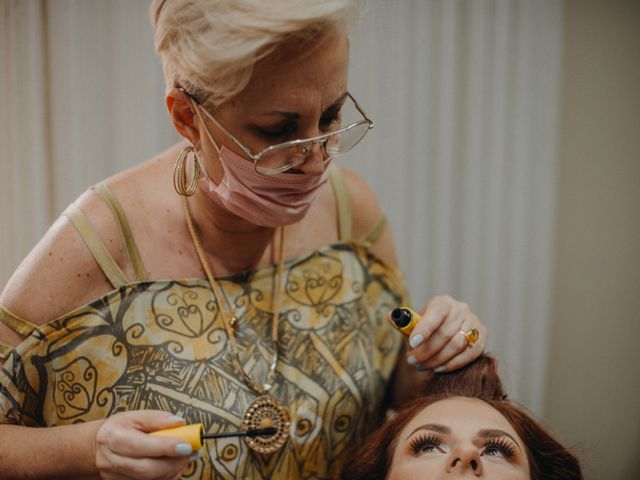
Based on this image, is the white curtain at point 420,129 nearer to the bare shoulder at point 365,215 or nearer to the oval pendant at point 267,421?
the bare shoulder at point 365,215

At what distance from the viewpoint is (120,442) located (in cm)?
107

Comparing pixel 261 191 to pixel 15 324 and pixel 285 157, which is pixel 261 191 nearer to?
pixel 285 157

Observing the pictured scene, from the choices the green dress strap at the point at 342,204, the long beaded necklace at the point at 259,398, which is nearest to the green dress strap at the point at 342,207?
the green dress strap at the point at 342,204

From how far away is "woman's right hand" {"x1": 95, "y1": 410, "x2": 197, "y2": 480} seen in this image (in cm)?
105

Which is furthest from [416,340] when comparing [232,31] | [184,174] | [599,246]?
[599,246]

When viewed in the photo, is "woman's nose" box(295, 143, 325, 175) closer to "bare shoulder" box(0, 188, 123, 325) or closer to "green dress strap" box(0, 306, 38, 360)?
"bare shoulder" box(0, 188, 123, 325)

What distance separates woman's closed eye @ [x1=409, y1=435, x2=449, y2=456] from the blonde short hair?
76 cm

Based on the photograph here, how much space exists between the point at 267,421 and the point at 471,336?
0.47 metres

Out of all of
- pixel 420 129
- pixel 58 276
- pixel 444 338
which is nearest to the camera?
pixel 58 276

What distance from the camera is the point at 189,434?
1056 mm

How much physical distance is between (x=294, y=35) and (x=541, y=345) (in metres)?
1.65

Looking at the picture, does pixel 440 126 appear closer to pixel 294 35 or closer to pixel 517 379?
pixel 517 379

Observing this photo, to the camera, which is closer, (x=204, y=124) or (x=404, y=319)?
(x=204, y=124)

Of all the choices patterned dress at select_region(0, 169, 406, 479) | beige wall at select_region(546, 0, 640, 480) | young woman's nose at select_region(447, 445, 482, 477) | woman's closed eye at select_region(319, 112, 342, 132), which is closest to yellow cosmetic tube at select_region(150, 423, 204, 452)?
patterned dress at select_region(0, 169, 406, 479)
